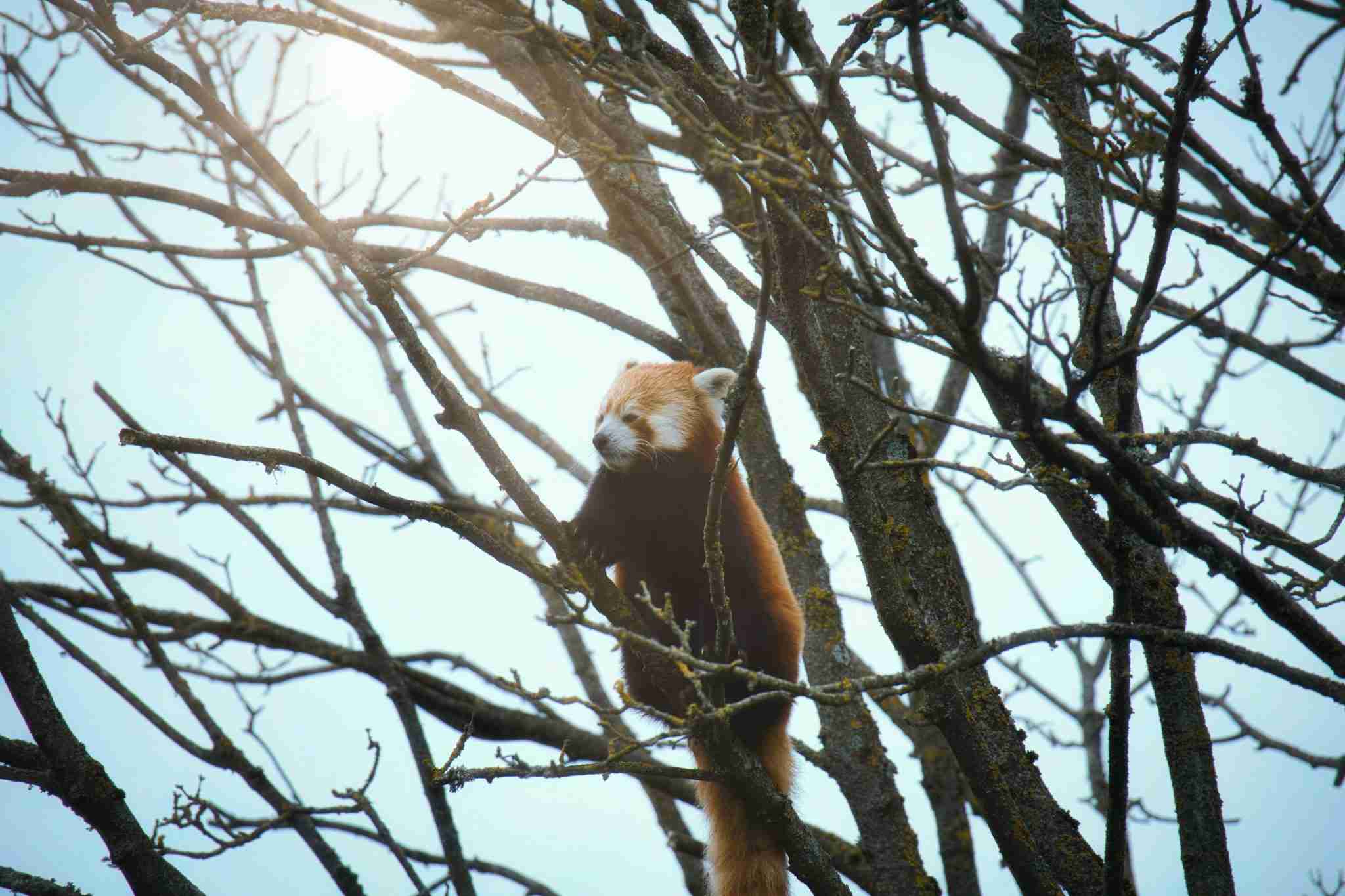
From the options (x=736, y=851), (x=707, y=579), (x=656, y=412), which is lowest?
(x=736, y=851)

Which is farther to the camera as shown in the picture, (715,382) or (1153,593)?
(715,382)

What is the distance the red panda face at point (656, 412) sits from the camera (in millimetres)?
5270

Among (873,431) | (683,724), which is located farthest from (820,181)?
(873,431)

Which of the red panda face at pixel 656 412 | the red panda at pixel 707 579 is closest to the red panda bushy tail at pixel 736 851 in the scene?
the red panda at pixel 707 579

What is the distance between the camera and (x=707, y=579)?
4.88 m

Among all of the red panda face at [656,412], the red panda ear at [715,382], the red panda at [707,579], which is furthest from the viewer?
the red panda ear at [715,382]

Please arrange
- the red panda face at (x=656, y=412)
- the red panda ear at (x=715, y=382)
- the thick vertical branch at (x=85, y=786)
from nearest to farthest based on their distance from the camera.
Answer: the thick vertical branch at (x=85, y=786) → the red panda face at (x=656, y=412) → the red panda ear at (x=715, y=382)

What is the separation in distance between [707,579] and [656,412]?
1.20m

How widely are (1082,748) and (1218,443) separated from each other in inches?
168

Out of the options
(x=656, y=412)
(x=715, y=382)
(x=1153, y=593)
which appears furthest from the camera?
(x=656, y=412)

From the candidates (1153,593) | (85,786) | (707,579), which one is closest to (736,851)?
(707,579)

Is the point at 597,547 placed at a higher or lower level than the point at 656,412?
lower

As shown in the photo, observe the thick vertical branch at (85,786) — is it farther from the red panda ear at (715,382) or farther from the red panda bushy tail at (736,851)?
the red panda ear at (715,382)

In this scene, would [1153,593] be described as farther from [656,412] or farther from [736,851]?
[656,412]
